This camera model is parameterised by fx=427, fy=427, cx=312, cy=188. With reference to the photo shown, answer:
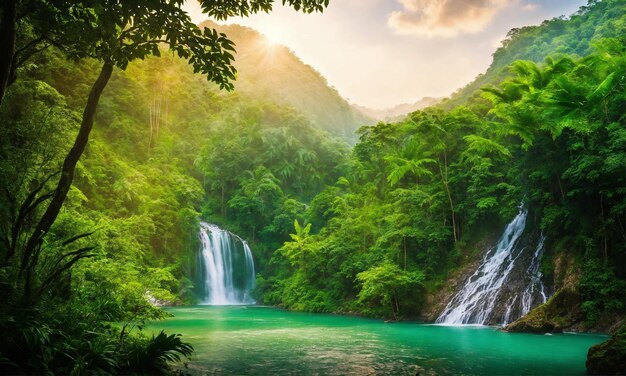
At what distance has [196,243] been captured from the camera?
28859 mm

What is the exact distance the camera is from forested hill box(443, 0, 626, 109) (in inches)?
1303

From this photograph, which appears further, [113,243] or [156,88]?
[156,88]

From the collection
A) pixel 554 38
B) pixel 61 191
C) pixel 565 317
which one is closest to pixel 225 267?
pixel 565 317

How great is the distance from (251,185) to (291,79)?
140 ft

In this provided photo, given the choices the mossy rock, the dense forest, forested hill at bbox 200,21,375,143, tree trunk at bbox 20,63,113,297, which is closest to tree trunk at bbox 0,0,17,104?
the dense forest

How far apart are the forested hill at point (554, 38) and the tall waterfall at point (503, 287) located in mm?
15648

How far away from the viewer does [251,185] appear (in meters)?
34.6

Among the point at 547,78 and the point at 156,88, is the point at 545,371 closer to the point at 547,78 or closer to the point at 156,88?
the point at 547,78

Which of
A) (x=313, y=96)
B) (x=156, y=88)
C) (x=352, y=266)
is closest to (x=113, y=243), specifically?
(x=352, y=266)

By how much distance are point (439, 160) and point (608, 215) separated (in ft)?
26.2

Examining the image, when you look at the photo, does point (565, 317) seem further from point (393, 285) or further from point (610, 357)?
point (610, 357)

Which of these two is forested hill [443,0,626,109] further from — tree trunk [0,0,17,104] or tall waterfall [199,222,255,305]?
tree trunk [0,0,17,104]

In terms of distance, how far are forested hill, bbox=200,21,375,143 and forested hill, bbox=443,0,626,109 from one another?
25.9 metres

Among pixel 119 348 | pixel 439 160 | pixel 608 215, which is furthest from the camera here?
pixel 439 160
